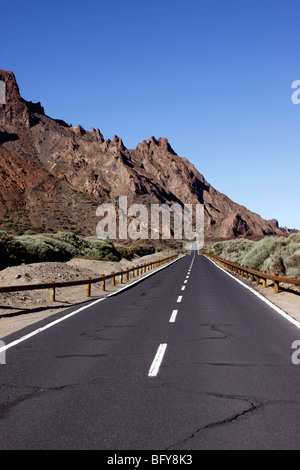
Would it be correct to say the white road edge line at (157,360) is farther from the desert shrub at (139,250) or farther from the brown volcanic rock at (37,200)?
the brown volcanic rock at (37,200)

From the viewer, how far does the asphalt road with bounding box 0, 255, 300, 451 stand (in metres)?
4.27

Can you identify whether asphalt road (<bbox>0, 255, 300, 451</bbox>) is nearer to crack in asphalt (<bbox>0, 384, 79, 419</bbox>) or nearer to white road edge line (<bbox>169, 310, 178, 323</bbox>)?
crack in asphalt (<bbox>0, 384, 79, 419</bbox>)

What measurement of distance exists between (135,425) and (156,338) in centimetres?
467

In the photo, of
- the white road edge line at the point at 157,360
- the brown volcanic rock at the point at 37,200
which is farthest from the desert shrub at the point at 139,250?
the white road edge line at the point at 157,360

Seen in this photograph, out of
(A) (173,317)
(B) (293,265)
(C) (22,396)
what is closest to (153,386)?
(C) (22,396)

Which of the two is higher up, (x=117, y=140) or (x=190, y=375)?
(x=117, y=140)

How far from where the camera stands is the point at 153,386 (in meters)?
5.93

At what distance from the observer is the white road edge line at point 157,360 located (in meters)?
6.61

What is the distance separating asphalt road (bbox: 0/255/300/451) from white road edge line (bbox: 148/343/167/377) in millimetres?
18

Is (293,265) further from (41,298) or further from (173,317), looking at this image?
(41,298)

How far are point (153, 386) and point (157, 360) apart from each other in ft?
4.64

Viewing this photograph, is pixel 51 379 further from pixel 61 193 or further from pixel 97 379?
pixel 61 193
